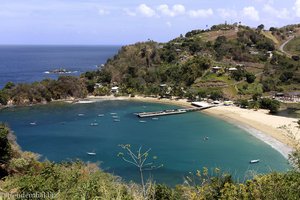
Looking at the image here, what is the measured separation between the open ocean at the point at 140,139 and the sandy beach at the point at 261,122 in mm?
1963

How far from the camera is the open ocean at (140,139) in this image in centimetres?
4359

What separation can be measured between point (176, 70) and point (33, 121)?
168 ft

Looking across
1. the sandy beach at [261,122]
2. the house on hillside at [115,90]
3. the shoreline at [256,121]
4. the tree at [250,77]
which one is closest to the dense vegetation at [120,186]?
the shoreline at [256,121]

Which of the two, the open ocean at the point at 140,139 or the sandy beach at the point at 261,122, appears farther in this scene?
the sandy beach at the point at 261,122

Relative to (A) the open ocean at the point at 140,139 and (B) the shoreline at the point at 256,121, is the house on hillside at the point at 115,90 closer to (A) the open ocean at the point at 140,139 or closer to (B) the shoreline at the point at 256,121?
(B) the shoreline at the point at 256,121

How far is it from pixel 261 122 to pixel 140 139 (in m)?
25.8

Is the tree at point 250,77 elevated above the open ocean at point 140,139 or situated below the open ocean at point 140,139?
above

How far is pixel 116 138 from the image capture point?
186 ft

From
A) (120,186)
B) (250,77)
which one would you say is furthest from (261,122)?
(120,186)

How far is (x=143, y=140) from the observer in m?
55.5

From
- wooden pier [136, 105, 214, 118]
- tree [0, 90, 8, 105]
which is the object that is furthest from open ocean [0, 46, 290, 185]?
tree [0, 90, 8, 105]

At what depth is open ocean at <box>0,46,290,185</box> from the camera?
143ft

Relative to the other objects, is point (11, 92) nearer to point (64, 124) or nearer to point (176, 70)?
point (64, 124)

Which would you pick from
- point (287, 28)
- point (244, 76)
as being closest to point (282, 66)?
point (244, 76)
